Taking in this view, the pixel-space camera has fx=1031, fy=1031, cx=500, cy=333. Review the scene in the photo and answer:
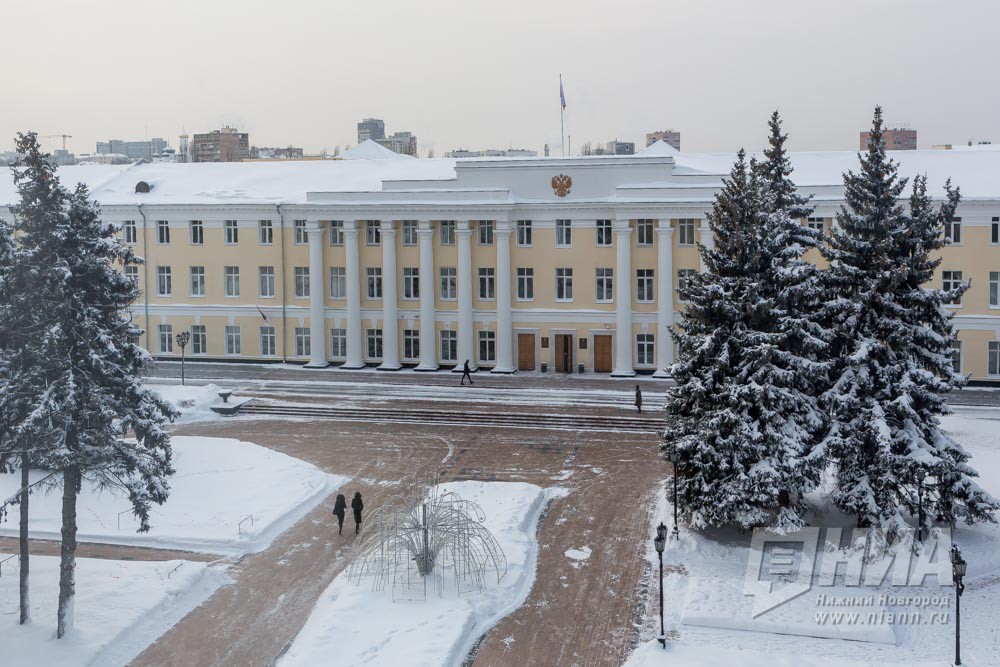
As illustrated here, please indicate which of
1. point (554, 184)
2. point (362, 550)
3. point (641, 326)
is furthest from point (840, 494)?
point (554, 184)

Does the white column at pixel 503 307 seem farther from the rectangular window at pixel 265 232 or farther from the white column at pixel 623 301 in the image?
the rectangular window at pixel 265 232

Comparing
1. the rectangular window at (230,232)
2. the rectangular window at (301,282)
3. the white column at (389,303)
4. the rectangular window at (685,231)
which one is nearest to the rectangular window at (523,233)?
the white column at (389,303)

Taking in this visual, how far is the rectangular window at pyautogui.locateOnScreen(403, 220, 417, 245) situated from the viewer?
45312 millimetres

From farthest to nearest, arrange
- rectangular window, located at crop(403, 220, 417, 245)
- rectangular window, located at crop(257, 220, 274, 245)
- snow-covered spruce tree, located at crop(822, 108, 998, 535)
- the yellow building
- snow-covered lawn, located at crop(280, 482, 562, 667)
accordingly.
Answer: rectangular window, located at crop(257, 220, 274, 245)
rectangular window, located at crop(403, 220, 417, 245)
the yellow building
snow-covered spruce tree, located at crop(822, 108, 998, 535)
snow-covered lawn, located at crop(280, 482, 562, 667)

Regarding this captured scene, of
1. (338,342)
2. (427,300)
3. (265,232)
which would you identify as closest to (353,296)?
(338,342)

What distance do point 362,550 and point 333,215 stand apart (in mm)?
26171

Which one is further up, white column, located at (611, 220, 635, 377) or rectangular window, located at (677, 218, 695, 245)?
rectangular window, located at (677, 218, 695, 245)

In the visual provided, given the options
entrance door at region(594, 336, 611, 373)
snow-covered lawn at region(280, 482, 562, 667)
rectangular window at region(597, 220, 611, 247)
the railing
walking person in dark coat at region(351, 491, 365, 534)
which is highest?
rectangular window at region(597, 220, 611, 247)

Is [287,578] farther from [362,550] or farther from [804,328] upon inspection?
[804,328]

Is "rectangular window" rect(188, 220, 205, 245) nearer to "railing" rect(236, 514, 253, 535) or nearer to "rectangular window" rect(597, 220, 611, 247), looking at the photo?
"rectangular window" rect(597, 220, 611, 247)

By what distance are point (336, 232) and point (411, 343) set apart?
238 inches

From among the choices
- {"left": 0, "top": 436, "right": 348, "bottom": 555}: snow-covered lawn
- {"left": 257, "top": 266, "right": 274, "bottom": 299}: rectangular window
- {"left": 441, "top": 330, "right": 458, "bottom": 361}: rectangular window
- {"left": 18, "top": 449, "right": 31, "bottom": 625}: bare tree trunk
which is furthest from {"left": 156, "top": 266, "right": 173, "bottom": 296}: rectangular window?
{"left": 18, "top": 449, "right": 31, "bottom": 625}: bare tree trunk

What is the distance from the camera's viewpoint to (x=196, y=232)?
48.2 meters

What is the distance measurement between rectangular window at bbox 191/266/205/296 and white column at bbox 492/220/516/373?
1438 cm
